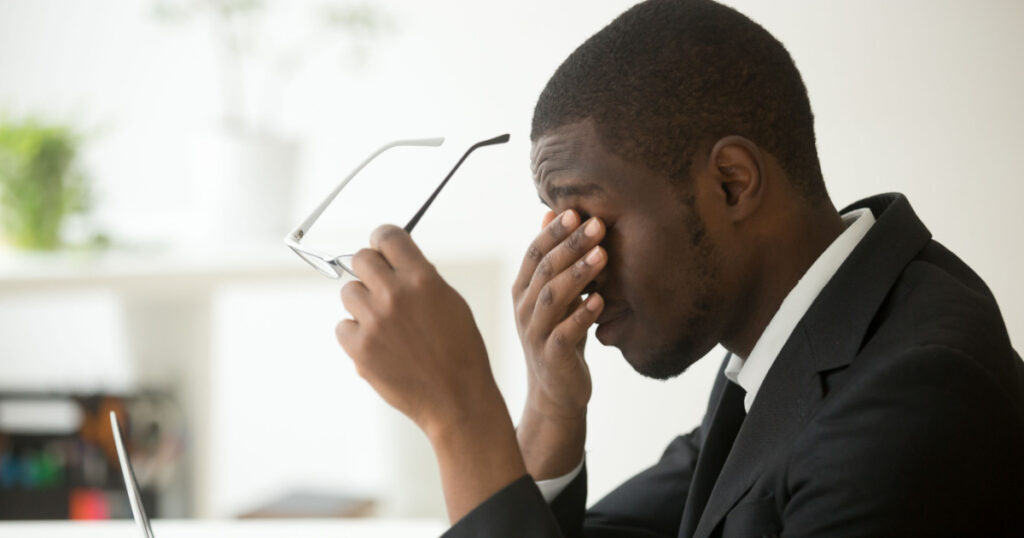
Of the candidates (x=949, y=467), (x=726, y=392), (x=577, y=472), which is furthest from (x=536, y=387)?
(x=949, y=467)

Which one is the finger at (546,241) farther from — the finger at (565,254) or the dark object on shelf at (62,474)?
the dark object on shelf at (62,474)

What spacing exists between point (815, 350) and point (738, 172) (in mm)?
182

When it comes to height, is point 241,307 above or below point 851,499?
above

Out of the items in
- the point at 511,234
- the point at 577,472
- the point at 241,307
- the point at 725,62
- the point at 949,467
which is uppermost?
the point at 241,307

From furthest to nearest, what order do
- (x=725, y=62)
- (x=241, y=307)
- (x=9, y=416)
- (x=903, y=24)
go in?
(x=241, y=307), (x=9, y=416), (x=903, y=24), (x=725, y=62)

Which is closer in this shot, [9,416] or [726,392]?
[726,392]

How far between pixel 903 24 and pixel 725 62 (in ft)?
4.04

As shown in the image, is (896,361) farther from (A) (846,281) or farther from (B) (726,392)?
(B) (726,392)

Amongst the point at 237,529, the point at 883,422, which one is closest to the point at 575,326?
the point at 883,422

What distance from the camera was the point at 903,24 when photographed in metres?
1.95

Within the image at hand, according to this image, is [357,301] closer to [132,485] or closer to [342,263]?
[342,263]

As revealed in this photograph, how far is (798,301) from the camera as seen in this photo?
0.93 metres

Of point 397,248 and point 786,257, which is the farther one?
point 786,257

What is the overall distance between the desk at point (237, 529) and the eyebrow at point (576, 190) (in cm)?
45
